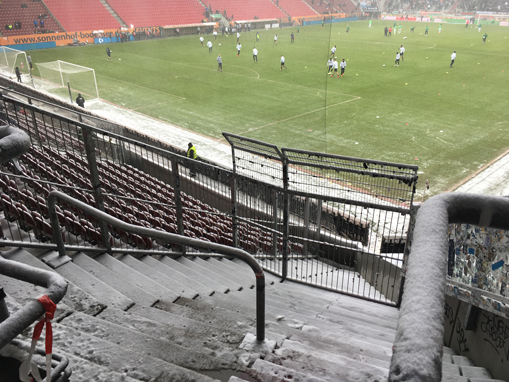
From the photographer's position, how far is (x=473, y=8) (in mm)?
54344

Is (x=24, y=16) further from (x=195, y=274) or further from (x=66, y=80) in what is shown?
(x=195, y=274)

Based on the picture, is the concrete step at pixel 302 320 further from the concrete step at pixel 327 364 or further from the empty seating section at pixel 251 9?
the empty seating section at pixel 251 9

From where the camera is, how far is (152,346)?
2.55m

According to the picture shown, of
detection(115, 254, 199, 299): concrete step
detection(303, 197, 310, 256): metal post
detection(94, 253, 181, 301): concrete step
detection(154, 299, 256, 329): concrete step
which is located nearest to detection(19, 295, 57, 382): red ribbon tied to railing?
detection(154, 299, 256, 329): concrete step

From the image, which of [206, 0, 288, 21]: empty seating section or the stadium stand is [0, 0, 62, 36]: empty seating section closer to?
[206, 0, 288, 21]: empty seating section

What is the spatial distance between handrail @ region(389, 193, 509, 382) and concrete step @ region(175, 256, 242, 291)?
414 cm

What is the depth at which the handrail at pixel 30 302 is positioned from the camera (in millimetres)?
1046

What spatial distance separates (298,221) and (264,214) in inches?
28.5

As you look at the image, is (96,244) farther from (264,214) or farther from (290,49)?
(290,49)

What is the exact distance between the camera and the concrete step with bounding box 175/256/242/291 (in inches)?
196

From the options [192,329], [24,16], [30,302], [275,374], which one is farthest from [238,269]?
[24,16]

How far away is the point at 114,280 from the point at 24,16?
3296 cm

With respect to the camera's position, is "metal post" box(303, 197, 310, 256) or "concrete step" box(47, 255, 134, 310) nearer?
"concrete step" box(47, 255, 134, 310)

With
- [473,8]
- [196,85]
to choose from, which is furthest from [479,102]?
[473,8]
